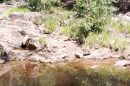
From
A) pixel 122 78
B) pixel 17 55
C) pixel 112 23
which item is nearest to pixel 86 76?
pixel 122 78

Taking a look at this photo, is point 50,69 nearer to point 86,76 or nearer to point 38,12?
point 86,76

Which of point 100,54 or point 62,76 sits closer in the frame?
point 62,76

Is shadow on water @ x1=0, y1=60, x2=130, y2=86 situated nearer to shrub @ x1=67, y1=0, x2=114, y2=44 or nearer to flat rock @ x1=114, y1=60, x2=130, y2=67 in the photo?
flat rock @ x1=114, y1=60, x2=130, y2=67

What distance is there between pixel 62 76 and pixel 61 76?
0.12 ft

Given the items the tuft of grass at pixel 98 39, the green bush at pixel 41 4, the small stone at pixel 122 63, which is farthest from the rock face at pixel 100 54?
the green bush at pixel 41 4

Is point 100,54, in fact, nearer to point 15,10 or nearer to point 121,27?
point 121,27

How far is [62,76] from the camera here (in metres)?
13.4

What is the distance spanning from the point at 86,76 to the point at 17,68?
10.1 feet

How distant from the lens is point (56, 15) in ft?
68.2

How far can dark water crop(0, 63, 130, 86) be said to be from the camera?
1232 cm

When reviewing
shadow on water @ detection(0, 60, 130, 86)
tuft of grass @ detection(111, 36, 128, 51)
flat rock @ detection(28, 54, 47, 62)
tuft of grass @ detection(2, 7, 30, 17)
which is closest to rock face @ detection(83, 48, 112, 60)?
tuft of grass @ detection(111, 36, 128, 51)

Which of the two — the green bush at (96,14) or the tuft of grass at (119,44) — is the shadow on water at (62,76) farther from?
the green bush at (96,14)

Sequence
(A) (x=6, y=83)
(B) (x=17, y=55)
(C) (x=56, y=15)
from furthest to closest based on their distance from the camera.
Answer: (C) (x=56, y=15) → (B) (x=17, y=55) → (A) (x=6, y=83)

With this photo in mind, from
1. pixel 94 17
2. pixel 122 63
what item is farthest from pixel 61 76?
pixel 94 17
